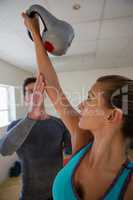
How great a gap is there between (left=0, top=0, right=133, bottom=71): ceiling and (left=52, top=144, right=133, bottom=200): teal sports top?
5.08 feet

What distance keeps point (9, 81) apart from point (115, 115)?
3.88 meters

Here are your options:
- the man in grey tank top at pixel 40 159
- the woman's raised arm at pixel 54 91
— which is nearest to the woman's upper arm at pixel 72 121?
the woman's raised arm at pixel 54 91

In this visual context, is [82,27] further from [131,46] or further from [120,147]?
[120,147]

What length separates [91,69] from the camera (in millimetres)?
5820

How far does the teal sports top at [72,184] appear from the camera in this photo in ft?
2.29

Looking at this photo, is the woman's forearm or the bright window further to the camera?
the bright window

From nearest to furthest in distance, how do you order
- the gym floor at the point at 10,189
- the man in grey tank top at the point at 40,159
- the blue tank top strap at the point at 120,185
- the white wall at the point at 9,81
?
the blue tank top strap at the point at 120,185
the man in grey tank top at the point at 40,159
the gym floor at the point at 10,189
the white wall at the point at 9,81

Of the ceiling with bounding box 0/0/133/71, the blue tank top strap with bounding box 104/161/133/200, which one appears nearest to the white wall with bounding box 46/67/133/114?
the ceiling with bounding box 0/0/133/71

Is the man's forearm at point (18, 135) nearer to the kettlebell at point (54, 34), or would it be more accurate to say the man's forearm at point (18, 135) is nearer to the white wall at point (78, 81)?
the kettlebell at point (54, 34)

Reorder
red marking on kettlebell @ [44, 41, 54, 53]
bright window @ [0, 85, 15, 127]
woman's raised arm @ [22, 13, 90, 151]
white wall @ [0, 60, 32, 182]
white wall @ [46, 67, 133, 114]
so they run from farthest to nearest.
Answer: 1. white wall @ [46, 67, 133, 114]
2. bright window @ [0, 85, 15, 127]
3. white wall @ [0, 60, 32, 182]
4. red marking on kettlebell @ [44, 41, 54, 53]
5. woman's raised arm @ [22, 13, 90, 151]

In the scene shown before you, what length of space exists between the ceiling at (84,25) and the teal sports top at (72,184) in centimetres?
155

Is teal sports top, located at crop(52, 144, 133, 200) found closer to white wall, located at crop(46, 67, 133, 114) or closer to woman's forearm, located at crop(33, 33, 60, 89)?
woman's forearm, located at crop(33, 33, 60, 89)

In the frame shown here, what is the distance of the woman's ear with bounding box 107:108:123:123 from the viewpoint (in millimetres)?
770

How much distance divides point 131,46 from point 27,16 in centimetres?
283
